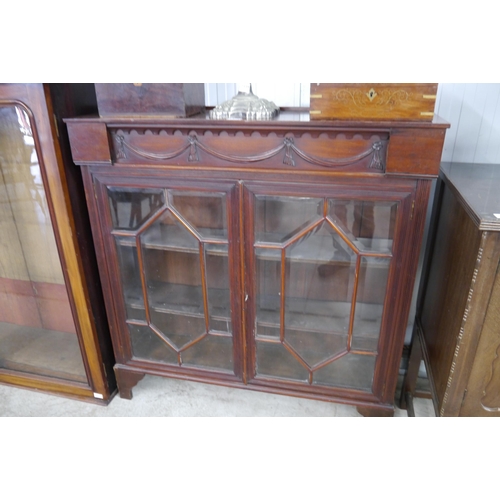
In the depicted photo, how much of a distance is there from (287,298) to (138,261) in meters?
0.43

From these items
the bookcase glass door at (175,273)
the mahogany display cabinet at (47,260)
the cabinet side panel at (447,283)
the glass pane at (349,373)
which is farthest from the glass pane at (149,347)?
the cabinet side panel at (447,283)

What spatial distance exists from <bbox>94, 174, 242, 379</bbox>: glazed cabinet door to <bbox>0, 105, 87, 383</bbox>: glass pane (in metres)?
0.21

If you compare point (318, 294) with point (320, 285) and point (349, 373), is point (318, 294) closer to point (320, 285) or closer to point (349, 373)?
point (320, 285)

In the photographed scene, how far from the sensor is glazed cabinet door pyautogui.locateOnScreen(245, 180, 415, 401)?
0.91 m

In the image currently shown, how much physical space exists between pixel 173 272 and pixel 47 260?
406 millimetres

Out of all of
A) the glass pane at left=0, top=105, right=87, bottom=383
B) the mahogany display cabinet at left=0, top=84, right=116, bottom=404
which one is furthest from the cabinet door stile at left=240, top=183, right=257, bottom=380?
the glass pane at left=0, top=105, right=87, bottom=383

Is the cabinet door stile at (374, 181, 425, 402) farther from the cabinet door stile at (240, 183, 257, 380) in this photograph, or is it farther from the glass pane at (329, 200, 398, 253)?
the cabinet door stile at (240, 183, 257, 380)

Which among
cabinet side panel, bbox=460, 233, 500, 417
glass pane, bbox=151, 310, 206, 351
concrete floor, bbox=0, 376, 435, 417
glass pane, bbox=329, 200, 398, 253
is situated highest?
glass pane, bbox=329, 200, 398, 253

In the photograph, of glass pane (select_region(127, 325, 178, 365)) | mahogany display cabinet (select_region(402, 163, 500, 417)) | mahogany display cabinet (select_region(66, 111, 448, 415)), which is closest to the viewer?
mahogany display cabinet (select_region(402, 163, 500, 417))

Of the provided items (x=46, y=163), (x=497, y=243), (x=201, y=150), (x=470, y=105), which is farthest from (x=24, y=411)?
(x=470, y=105)

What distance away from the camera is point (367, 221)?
3.02 feet

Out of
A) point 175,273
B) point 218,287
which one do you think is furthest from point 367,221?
point 175,273

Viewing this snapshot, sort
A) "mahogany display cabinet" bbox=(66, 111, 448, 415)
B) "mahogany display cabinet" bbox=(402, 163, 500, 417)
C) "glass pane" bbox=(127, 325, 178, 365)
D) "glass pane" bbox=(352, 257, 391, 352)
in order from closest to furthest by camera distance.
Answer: "mahogany display cabinet" bbox=(402, 163, 500, 417)
"mahogany display cabinet" bbox=(66, 111, 448, 415)
"glass pane" bbox=(352, 257, 391, 352)
"glass pane" bbox=(127, 325, 178, 365)

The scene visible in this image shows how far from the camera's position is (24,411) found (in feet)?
4.30
